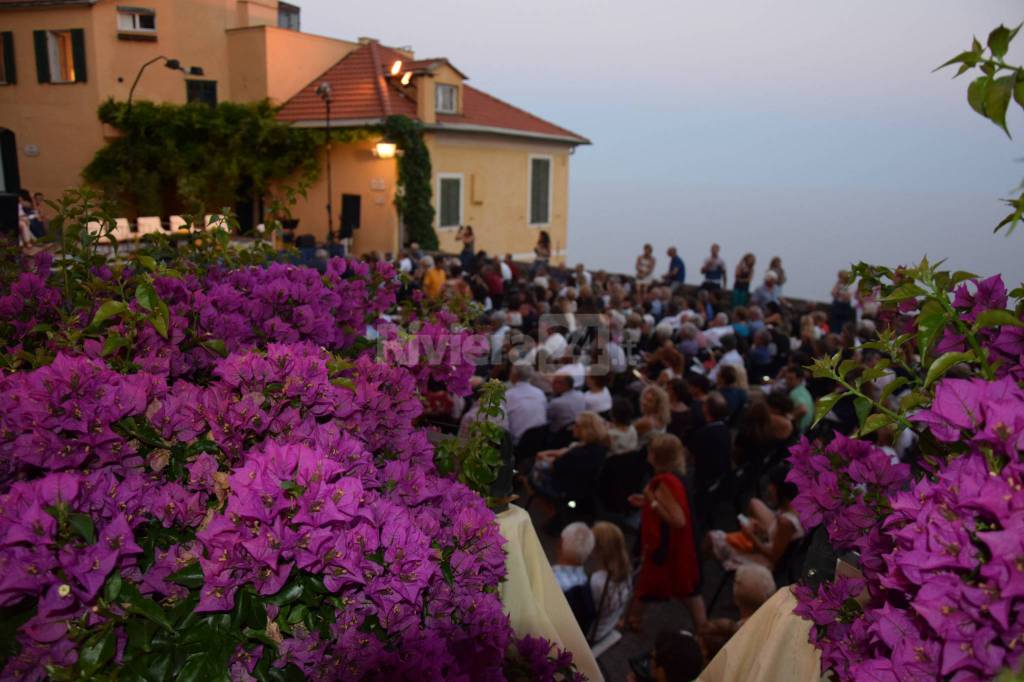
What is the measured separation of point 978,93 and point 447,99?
18642 millimetres

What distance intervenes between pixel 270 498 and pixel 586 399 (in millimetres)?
5241

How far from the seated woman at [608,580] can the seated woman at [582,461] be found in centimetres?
108

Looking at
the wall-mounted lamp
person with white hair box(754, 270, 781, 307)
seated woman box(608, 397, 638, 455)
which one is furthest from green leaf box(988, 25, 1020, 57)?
the wall-mounted lamp

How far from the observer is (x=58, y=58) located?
17.6 m

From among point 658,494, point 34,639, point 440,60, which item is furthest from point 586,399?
point 440,60

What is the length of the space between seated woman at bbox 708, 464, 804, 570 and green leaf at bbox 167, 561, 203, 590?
3820 mm

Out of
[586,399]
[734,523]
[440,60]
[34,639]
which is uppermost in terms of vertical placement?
[440,60]

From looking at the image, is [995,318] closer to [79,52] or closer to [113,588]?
[113,588]

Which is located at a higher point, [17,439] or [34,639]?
[17,439]

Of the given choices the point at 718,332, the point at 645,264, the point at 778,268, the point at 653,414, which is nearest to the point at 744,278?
the point at 778,268

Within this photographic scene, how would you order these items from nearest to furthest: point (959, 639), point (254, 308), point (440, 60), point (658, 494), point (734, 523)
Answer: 1. point (959, 639)
2. point (254, 308)
3. point (658, 494)
4. point (734, 523)
5. point (440, 60)

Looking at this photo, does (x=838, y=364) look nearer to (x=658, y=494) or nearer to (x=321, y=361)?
(x=321, y=361)

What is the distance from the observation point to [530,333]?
8398mm

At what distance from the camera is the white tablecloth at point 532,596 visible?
1.88m
